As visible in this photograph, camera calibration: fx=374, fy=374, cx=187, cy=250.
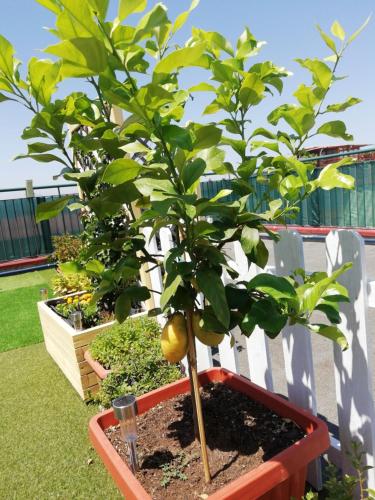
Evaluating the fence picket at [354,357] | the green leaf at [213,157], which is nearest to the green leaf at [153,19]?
the green leaf at [213,157]

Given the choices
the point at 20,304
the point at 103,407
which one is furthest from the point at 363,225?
the point at 103,407

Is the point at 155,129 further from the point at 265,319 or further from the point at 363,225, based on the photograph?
the point at 363,225

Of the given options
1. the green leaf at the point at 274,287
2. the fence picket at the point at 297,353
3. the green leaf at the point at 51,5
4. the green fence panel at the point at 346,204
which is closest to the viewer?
the green leaf at the point at 51,5

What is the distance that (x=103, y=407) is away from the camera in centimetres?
240

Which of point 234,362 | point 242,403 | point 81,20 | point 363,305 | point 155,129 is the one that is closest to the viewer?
point 81,20

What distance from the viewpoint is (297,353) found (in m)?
1.69

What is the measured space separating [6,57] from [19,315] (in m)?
5.27

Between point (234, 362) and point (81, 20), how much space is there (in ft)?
6.26

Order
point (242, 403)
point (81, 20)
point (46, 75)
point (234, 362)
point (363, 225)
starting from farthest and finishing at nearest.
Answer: point (363, 225) < point (234, 362) < point (242, 403) < point (46, 75) < point (81, 20)

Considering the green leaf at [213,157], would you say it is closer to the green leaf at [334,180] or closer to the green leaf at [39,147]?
the green leaf at [334,180]

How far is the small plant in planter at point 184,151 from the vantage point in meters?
0.76

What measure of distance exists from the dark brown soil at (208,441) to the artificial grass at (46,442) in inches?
22.9

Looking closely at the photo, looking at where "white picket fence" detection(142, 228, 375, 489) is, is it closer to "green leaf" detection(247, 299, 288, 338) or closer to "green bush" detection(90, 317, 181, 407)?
"green leaf" detection(247, 299, 288, 338)

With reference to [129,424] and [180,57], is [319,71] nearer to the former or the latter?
[180,57]
